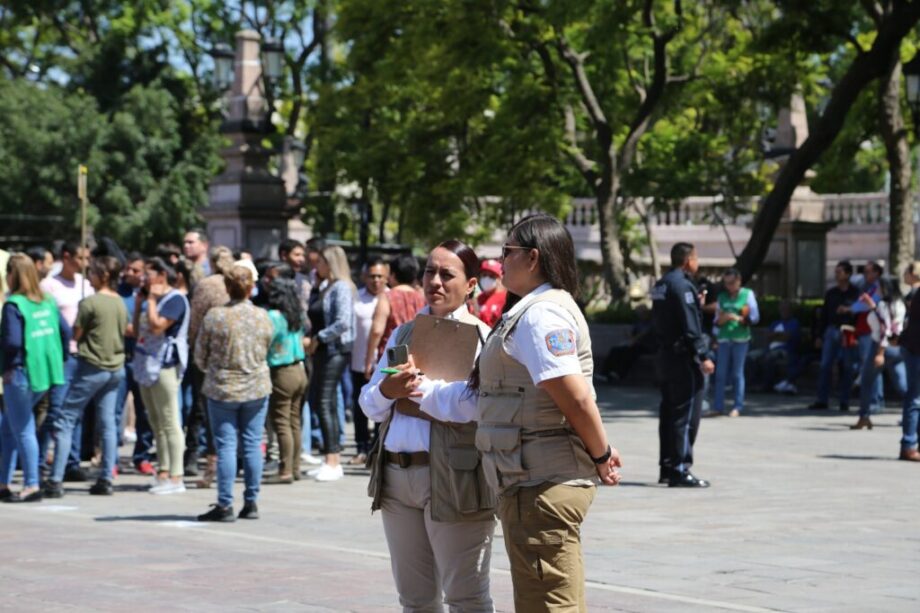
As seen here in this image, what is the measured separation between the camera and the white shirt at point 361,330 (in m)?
14.8

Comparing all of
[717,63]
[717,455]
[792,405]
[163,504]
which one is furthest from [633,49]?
[163,504]

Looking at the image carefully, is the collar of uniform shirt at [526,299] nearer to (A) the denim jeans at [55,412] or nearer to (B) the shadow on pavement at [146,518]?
(B) the shadow on pavement at [146,518]

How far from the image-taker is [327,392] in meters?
14.5

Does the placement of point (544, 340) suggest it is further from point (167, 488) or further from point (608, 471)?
point (167, 488)

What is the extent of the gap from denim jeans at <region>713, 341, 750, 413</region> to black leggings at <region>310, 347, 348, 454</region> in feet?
22.7

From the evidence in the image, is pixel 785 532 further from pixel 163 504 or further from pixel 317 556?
pixel 163 504

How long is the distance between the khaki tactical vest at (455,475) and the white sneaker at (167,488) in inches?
290

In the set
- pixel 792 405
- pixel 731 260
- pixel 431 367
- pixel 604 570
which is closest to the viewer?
pixel 431 367

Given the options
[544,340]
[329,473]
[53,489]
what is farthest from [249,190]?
[544,340]

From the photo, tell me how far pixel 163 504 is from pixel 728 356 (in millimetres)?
9660

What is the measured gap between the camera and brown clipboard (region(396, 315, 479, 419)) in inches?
239

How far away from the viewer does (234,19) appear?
5222cm

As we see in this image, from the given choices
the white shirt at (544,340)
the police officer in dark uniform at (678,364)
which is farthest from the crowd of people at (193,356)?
the white shirt at (544,340)

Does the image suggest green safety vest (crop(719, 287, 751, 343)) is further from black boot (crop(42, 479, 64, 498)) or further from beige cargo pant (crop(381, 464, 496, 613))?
beige cargo pant (crop(381, 464, 496, 613))
